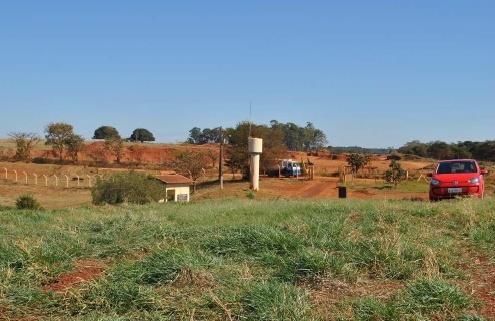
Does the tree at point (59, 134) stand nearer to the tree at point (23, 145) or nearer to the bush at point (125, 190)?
the tree at point (23, 145)

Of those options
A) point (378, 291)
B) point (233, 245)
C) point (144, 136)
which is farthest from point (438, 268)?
point (144, 136)

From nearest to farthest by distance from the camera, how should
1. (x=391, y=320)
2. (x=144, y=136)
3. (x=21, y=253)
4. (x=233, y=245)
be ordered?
(x=391, y=320), (x=21, y=253), (x=233, y=245), (x=144, y=136)

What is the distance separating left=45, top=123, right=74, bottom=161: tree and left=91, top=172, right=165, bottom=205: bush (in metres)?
51.8

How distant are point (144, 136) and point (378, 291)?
146054 mm

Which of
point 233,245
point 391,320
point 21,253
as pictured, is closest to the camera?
point 391,320

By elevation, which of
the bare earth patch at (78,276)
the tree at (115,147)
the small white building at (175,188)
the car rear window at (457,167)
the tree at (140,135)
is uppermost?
the tree at (140,135)

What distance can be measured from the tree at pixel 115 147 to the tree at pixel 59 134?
7.14m

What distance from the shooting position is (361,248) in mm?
6820

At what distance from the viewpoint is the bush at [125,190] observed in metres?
30.2

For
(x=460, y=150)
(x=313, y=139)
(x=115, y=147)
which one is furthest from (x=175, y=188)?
(x=313, y=139)

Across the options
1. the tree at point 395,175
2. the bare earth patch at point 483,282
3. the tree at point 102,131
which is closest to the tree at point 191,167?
the tree at point 395,175

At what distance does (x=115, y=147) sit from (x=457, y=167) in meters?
73.0

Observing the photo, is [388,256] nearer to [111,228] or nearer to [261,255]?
[261,255]

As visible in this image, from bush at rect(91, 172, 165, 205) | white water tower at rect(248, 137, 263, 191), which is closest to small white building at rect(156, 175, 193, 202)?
bush at rect(91, 172, 165, 205)
